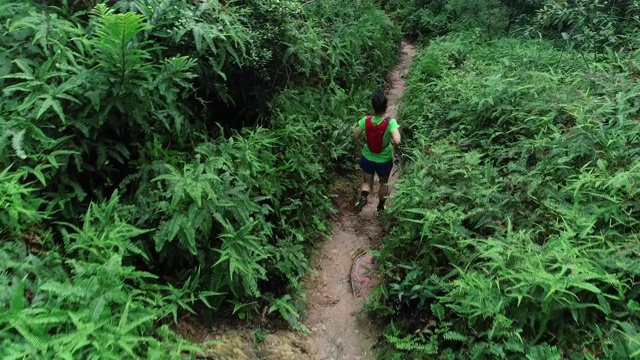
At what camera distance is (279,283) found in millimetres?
5293

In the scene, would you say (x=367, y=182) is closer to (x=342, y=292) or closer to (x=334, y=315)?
(x=342, y=292)

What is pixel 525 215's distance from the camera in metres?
4.95

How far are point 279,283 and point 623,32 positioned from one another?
8925 millimetres

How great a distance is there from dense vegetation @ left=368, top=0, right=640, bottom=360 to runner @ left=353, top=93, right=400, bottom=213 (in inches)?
19.4

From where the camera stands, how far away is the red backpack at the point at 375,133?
6.35m

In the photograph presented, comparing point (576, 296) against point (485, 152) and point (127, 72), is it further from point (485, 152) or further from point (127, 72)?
point (127, 72)

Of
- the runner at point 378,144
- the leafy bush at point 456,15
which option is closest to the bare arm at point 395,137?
the runner at point 378,144

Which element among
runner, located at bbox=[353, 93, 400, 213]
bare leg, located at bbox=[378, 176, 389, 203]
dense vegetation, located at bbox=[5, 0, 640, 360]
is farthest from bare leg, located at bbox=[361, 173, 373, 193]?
dense vegetation, located at bbox=[5, 0, 640, 360]

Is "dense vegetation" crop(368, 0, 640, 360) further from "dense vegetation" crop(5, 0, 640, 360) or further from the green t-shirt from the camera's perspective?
the green t-shirt

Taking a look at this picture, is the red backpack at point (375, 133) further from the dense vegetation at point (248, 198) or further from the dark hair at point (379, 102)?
the dense vegetation at point (248, 198)

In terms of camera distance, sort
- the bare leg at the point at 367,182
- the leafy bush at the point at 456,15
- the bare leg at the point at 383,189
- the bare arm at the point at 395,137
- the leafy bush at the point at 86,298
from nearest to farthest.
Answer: the leafy bush at the point at 86,298
the bare arm at the point at 395,137
the bare leg at the point at 383,189
the bare leg at the point at 367,182
the leafy bush at the point at 456,15

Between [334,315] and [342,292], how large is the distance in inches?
16.1

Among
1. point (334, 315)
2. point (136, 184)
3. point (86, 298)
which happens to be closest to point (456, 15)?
point (334, 315)

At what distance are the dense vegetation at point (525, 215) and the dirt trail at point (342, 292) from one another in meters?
0.34
